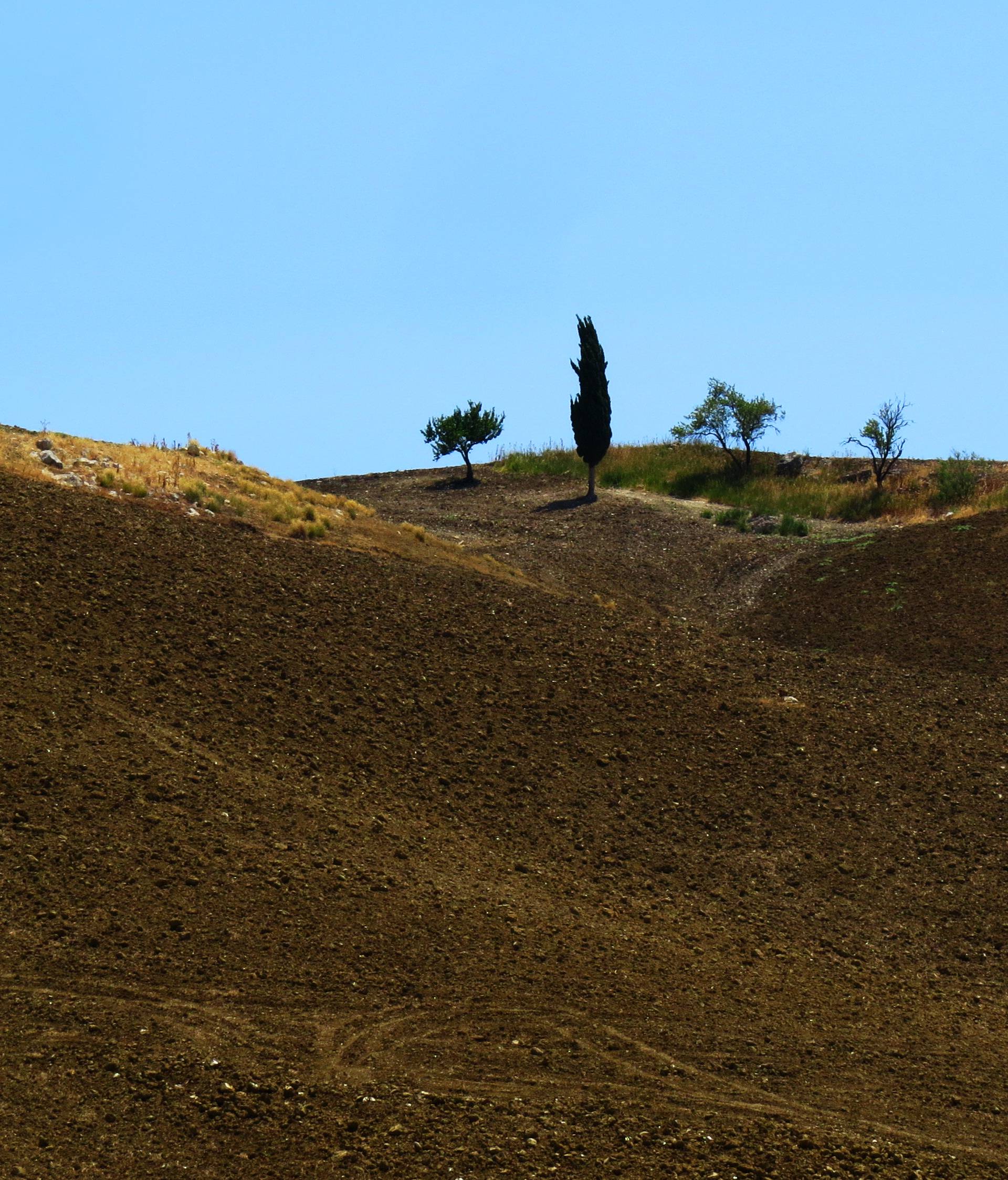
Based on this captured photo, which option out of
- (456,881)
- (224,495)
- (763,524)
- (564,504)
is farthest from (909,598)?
(456,881)

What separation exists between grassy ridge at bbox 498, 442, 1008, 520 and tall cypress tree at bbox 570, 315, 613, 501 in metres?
2.67

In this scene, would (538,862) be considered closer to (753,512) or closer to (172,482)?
(172,482)

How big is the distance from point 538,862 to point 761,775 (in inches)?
153

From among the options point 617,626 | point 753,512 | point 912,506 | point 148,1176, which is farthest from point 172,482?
point 912,506

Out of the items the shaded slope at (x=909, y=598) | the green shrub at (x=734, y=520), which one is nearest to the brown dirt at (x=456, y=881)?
the shaded slope at (x=909, y=598)

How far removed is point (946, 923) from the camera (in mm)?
12930

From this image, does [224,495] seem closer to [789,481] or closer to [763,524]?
[763,524]

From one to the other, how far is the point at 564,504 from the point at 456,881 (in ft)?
87.0

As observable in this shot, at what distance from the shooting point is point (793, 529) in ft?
111

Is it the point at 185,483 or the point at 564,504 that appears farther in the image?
the point at 564,504

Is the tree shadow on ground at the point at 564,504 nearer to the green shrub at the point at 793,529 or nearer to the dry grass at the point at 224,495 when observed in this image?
the green shrub at the point at 793,529

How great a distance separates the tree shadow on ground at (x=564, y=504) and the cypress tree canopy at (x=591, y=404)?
182 cm

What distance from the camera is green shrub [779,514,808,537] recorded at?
33844 millimetres

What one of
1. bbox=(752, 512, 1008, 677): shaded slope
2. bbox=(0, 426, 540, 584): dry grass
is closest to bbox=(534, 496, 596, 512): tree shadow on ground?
bbox=(752, 512, 1008, 677): shaded slope
